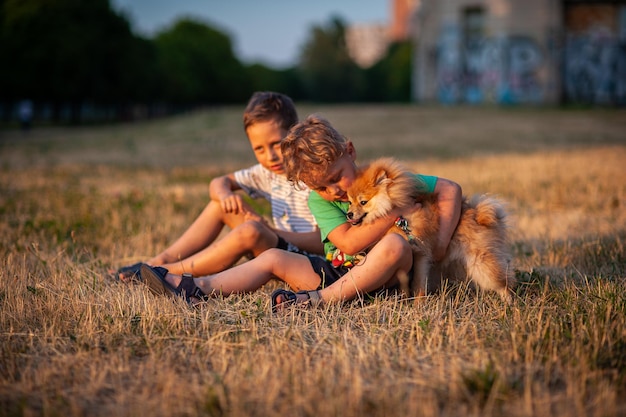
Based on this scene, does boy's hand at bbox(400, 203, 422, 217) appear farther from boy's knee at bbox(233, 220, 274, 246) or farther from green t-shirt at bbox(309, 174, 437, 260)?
boy's knee at bbox(233, 220, 274, 246)

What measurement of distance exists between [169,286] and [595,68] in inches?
1450

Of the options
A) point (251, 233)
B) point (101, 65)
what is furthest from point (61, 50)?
point (251, 233)

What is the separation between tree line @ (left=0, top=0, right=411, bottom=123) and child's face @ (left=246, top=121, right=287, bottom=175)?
32.9 metres

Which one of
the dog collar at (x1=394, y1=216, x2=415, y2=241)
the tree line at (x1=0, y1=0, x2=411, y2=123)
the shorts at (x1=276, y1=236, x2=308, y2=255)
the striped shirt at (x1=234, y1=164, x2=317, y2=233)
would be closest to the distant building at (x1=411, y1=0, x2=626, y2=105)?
the tree line at (x1=0, y1=0, x2=411, y2=123)

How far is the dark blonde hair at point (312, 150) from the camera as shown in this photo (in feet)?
11.1

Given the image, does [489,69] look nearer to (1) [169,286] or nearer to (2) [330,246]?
(2) [330,246]

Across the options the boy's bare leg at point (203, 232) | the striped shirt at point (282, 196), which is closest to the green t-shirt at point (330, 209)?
the striped shirt at point (282, 196)

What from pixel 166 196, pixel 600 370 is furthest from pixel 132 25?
pixel 600 370

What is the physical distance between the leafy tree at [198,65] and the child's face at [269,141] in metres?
49.5

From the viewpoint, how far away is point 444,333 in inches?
121

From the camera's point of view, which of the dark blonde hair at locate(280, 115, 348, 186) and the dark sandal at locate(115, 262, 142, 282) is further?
the dark sandal at locate(115, 262, 142, 282)

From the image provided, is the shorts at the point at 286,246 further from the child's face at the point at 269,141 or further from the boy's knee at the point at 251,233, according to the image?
the child's face at the point at 269,141

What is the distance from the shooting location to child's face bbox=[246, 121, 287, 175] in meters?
4.38

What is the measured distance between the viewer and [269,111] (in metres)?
4.36
